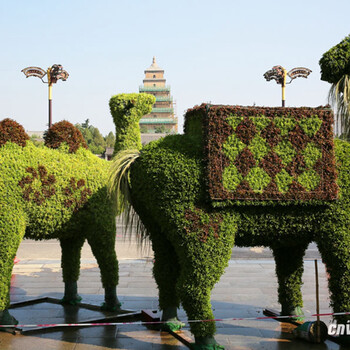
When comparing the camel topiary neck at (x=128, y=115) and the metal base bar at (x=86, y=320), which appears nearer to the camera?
the metal base bar at (x=86, y=320)

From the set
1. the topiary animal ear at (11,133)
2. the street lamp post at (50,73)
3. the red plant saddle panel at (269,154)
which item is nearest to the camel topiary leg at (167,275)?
the red plant saddle panel at (269,154)

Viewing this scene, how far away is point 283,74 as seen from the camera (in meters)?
15.2

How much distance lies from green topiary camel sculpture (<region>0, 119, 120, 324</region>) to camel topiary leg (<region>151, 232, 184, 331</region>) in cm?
79

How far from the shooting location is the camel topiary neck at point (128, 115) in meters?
7.59

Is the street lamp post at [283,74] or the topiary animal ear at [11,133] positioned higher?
the street lamp post at [283,74]

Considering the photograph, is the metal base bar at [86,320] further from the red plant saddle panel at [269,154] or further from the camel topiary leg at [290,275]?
the red plant saddle panel at [269,154]

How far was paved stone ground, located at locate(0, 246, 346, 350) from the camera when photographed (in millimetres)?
6109

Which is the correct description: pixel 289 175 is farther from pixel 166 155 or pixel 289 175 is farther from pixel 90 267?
pixel 90 267

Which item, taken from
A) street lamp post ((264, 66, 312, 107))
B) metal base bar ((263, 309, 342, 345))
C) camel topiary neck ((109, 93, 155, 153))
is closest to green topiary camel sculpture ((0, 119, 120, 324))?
camel topiary neck ((109, 93, 155, 153))

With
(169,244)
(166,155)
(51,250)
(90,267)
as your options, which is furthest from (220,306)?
(51,250)

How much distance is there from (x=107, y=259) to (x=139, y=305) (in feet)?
4.28

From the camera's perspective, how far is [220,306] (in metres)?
8.02

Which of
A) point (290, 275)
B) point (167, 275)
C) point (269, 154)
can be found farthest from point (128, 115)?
point (290, 275)

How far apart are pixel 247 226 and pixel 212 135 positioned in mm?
1117
